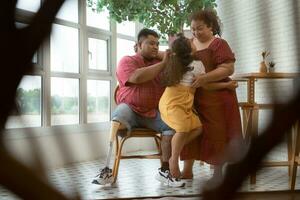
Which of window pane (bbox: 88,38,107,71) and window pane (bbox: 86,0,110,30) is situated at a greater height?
window pane (bbox: 86,0,110,30)

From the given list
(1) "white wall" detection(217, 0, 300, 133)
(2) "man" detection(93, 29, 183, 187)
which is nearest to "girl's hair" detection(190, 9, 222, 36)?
(1) "white wall" detection(217, 0, 300, 133)

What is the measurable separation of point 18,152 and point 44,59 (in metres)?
0.05

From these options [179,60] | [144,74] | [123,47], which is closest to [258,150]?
[123,47]

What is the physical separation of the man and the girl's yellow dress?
64 millimetres

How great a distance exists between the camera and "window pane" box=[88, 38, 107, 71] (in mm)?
260

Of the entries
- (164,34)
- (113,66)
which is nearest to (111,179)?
(164,34)

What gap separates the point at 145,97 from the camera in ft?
8.43

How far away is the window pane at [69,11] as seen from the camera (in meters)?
0.22

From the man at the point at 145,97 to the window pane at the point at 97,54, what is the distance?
6.99 ft

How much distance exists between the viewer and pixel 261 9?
0.71 ft

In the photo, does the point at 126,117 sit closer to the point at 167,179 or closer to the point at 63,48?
the point at 167,179

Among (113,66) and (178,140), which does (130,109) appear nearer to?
(178,140)

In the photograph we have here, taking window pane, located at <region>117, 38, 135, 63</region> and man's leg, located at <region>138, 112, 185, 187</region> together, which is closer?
window pane, located at <region>117, 38, 135, 63</region>

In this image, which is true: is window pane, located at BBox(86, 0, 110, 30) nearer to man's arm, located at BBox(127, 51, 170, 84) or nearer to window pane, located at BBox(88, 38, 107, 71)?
window pane, located at BBox(88, 38, 107, 71)
